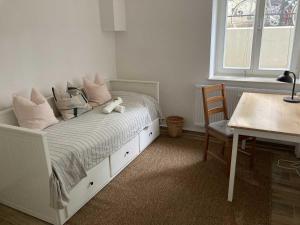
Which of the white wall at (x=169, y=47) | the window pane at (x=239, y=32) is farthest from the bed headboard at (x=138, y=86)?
the window pane at (x=239, y=32)

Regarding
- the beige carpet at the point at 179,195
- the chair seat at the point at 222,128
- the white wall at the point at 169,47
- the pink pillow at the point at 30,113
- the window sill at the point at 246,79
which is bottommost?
the beige carpet at the point at 179,195

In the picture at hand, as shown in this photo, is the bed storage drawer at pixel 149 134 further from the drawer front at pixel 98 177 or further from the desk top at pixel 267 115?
the desk top at pixel 267 115

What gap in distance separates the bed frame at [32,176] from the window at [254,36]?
208 cm

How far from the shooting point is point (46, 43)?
2771 millimetres

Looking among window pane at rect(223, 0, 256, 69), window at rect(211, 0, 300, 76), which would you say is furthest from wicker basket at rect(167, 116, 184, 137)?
window pane at rect(223, 0, 256, 69)

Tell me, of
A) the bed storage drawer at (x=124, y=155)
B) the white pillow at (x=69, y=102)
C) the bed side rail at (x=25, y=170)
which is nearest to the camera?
the bed side rail at (x=25, y=170)

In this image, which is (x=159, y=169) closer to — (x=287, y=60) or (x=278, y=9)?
(x=287, y=60)

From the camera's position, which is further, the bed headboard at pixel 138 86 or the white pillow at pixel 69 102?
the bed headboard at pixel 138 86

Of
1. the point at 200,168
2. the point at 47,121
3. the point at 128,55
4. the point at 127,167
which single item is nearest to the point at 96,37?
the point at 128,55

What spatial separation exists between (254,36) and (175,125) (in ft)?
4.98

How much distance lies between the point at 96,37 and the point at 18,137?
202 centimetres

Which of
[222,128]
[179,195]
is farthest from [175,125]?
[179,195]

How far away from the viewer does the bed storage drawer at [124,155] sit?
102 inches

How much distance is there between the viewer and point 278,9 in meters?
3.06
